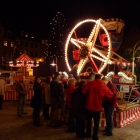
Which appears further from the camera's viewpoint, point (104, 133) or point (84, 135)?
point (104, 133)

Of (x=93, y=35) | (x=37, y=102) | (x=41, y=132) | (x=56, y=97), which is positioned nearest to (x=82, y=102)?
(x=56, y=97)

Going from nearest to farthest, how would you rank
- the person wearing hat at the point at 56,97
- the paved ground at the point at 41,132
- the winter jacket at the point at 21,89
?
the paved ground at the point at 41,132
the person wearing hat at the point at 56,97
the winter jacket at the point at 21,89

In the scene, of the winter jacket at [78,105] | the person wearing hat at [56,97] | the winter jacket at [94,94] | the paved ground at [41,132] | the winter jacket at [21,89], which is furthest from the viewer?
the winter jacket at [21,89]

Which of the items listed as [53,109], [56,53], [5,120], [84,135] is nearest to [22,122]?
[5,120]

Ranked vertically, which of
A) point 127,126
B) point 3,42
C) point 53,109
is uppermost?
point 3,42

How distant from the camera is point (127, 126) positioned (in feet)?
27.7

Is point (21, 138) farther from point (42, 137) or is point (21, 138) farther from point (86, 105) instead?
point (86, 105)

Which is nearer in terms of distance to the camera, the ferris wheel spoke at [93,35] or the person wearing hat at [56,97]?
the person wearing hat at [56,97]

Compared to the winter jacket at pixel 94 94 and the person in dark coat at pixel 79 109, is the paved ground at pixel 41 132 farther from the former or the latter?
the winter jacket at pixel 94 94

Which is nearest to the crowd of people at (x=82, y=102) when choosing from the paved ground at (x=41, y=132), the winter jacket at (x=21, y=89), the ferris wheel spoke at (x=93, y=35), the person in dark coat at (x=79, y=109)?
the person in dark coat at (x=79, y=109)

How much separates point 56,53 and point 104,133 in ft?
94.0

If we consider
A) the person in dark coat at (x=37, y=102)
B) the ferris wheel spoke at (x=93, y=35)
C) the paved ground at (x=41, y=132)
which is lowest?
the paved ground at (x=41, y=132)

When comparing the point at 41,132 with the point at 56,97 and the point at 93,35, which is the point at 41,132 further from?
the point at 93,35

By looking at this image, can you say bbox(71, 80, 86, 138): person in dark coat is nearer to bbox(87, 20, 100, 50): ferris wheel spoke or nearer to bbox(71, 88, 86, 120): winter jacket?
bbox(71, 88, 86, 120): winter jacket
